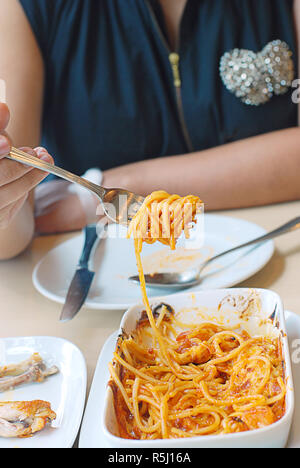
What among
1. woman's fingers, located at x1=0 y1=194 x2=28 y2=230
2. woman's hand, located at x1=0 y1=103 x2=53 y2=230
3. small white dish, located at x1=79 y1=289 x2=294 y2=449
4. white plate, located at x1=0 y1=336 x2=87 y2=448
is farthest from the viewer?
woman's fingers, located at x1=0 y1=194 x2=28 y2=230

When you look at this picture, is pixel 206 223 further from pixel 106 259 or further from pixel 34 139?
pixel 34 139

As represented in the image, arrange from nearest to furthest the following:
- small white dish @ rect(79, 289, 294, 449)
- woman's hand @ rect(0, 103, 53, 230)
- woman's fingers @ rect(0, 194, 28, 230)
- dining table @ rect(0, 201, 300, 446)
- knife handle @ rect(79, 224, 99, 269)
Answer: small white dish @ rect(79, 289, 294, 449) < woman's hand @ rect(0, 103, 53, 230) < dining table @ rect(0, 201, 300, 446) < woman's fingers @ rect(0, 194, 28, 230) < knife handle @ rect(79, 224, 99, 269)

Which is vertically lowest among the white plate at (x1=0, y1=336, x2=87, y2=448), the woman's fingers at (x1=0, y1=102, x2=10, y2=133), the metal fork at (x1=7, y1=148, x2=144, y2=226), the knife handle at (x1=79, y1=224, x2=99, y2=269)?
the knife handle at (x1=79, y1=224, x2=99, y2=269)

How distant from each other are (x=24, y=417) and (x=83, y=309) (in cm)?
34

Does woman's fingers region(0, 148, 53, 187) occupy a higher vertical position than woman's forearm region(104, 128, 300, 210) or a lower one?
higher

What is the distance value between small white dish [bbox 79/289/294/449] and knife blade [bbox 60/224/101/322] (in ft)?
0.39

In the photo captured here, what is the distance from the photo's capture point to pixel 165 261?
1.13m

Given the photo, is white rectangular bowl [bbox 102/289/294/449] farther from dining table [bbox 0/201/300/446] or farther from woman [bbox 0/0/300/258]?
woman [bbox 0/0/300/258]

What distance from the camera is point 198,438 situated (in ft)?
1.72

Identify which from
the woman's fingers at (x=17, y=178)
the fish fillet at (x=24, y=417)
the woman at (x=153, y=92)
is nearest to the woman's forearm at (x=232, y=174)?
the woman at (x=153, y=92)

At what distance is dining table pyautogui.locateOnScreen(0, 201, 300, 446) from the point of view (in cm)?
90

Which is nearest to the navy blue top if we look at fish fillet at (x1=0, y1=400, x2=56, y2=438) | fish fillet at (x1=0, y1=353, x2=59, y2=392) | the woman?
the woman


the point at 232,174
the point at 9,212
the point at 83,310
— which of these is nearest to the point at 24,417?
the point at 83,310
